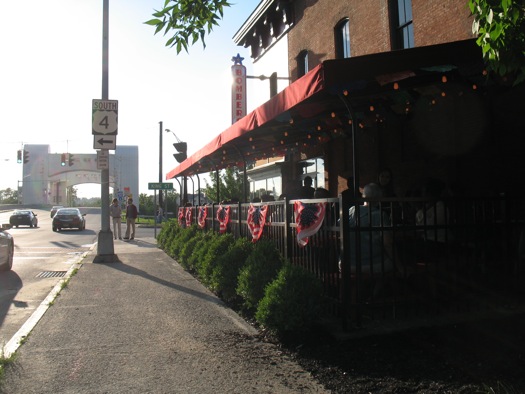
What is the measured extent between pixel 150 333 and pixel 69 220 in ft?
86.2

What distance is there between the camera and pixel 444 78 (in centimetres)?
560

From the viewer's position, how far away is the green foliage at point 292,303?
471cm

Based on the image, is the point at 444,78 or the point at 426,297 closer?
the point at 426,297

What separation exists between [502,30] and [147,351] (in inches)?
164

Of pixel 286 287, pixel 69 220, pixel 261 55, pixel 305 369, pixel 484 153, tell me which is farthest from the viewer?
pixel 69 220

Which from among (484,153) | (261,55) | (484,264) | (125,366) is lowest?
(125,366)

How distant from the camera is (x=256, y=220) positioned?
7.05 m

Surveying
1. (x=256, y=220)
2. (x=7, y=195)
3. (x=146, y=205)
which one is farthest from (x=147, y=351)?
(x=7, y=195)

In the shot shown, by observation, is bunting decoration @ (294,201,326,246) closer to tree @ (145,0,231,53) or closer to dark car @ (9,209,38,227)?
tree @ (145,0,231,53)

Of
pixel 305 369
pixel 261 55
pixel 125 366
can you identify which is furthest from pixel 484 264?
pixel 261 55

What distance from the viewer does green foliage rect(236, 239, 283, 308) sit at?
5617 millimetres

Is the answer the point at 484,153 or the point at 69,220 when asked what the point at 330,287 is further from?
the point at 69,220

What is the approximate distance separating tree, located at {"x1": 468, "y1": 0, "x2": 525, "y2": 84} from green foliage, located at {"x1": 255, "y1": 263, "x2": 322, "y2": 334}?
265cm

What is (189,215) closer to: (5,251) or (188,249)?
(188,249)
